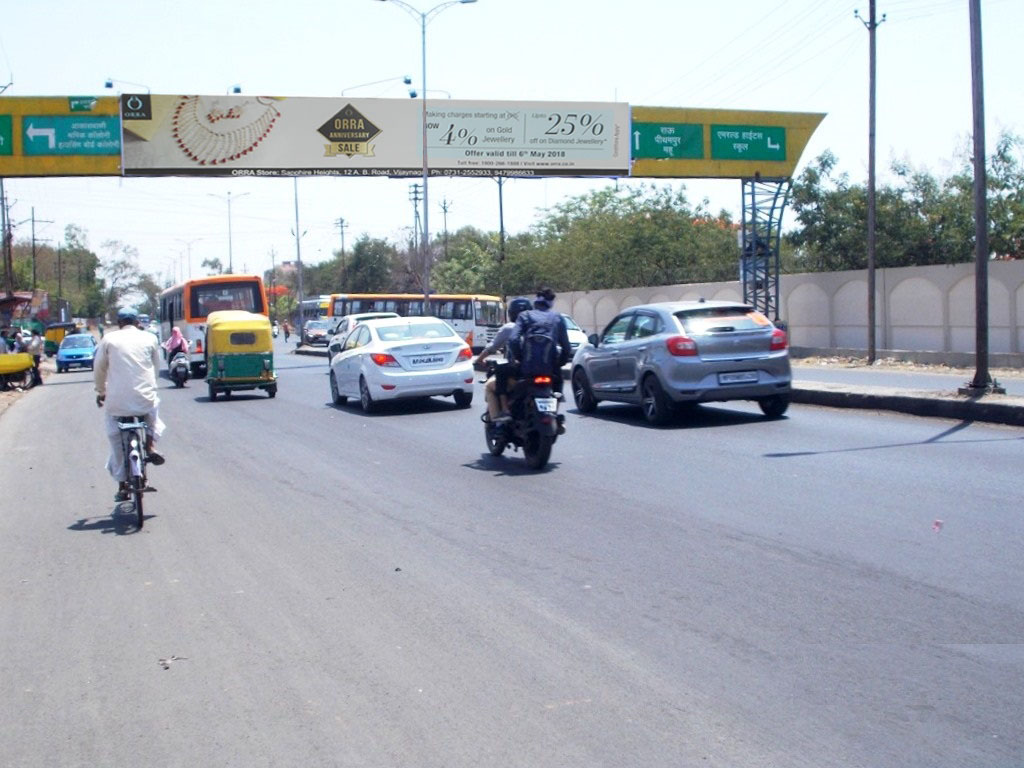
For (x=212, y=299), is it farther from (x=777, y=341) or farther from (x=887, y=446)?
(x=887, y=446)

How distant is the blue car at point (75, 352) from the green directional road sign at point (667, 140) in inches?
964

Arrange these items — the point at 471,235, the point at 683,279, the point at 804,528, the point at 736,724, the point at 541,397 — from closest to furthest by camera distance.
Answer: the point at 736,724 → the point at 804,528 → the point at 541,397 → the point at 683,279 → the point at 471,235

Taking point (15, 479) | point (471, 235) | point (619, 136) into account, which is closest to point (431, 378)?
point (15, 479)

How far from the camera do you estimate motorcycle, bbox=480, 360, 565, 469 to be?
38.1ft

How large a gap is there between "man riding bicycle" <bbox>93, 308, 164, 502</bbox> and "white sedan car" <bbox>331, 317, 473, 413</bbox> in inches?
351

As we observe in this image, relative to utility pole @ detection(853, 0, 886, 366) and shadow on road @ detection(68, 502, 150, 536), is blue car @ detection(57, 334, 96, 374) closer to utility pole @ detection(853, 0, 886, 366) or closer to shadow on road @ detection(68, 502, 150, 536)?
utility pole @ detection(853, 0, 886, 366)

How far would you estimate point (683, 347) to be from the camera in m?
14.9

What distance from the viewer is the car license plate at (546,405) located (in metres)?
11.6

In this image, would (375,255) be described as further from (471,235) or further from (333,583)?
(333,583)

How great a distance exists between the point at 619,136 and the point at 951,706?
31436mm

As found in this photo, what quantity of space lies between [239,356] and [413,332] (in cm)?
648

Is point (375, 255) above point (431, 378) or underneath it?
above

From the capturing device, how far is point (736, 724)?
4602mm

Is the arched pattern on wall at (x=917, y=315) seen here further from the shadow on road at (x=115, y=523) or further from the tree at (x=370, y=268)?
the tree at (x=370, y=268)
